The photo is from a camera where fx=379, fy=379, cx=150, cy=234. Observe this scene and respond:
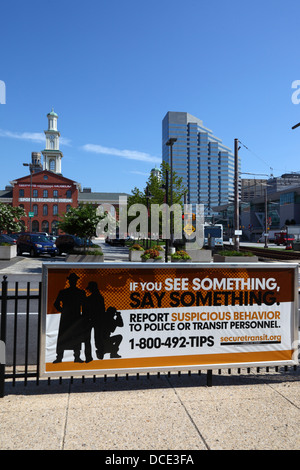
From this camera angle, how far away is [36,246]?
1070 inches

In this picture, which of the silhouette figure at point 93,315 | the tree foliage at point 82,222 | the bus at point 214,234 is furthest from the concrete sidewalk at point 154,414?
the bus at point 214,234

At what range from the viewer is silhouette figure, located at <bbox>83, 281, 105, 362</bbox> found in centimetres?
502

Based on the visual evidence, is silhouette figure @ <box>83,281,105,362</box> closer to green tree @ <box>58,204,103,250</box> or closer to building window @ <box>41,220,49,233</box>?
green tree @ <box>58,204,103,250</box>

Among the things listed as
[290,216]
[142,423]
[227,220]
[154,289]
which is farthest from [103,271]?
[227,220]

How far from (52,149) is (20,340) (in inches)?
5171

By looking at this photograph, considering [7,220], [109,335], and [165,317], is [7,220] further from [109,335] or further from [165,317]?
[165,317]

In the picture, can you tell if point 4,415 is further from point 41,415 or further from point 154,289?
point 154,289

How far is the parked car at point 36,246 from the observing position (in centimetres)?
2728

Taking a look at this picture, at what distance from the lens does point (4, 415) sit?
438 centimetres

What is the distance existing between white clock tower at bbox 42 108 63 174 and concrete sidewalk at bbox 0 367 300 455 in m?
130

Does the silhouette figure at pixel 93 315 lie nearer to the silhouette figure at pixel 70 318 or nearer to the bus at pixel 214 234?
the silhouette figure at pixel 70 318

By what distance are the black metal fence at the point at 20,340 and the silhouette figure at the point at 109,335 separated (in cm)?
81

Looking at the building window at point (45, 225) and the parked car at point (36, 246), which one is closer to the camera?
the parked car at point (36, 246)

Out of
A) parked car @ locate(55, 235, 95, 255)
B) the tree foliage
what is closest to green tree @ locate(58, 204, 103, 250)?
the tree foliage
